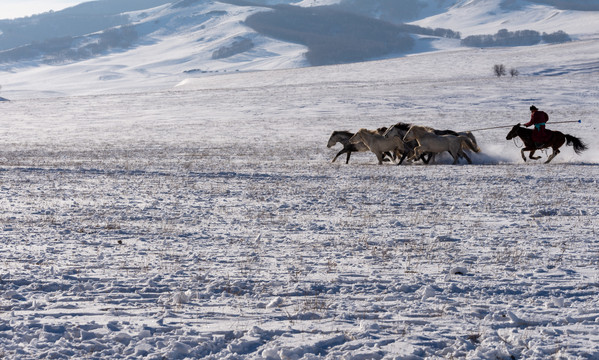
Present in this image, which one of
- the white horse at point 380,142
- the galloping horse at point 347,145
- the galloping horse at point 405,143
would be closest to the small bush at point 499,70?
the galloping horse at point 347,145

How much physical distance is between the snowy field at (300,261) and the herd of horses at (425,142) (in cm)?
95

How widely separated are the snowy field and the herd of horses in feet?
3.12

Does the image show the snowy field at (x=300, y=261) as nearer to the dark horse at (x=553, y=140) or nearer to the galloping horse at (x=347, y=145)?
the dark horse at (x=553, y=140)

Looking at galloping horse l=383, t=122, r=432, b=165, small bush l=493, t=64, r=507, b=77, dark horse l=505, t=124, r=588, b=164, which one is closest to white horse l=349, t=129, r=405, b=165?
galloping horse l=383, t=122, r=432, b=165

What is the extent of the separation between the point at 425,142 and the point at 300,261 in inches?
533

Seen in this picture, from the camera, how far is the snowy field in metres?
5.05

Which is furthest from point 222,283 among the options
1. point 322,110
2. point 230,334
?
point 322,110

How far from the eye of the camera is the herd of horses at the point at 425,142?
20.1m

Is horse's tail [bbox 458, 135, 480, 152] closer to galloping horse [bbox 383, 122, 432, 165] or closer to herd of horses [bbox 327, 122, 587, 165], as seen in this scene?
herd of horses [bbox 327, 122, 587, 165]

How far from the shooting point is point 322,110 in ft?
173

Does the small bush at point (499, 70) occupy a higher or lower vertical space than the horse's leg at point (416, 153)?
higher

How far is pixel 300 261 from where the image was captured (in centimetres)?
749

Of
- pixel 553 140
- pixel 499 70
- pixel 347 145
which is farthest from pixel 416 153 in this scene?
pixel 499 70

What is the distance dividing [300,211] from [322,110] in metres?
42.1
